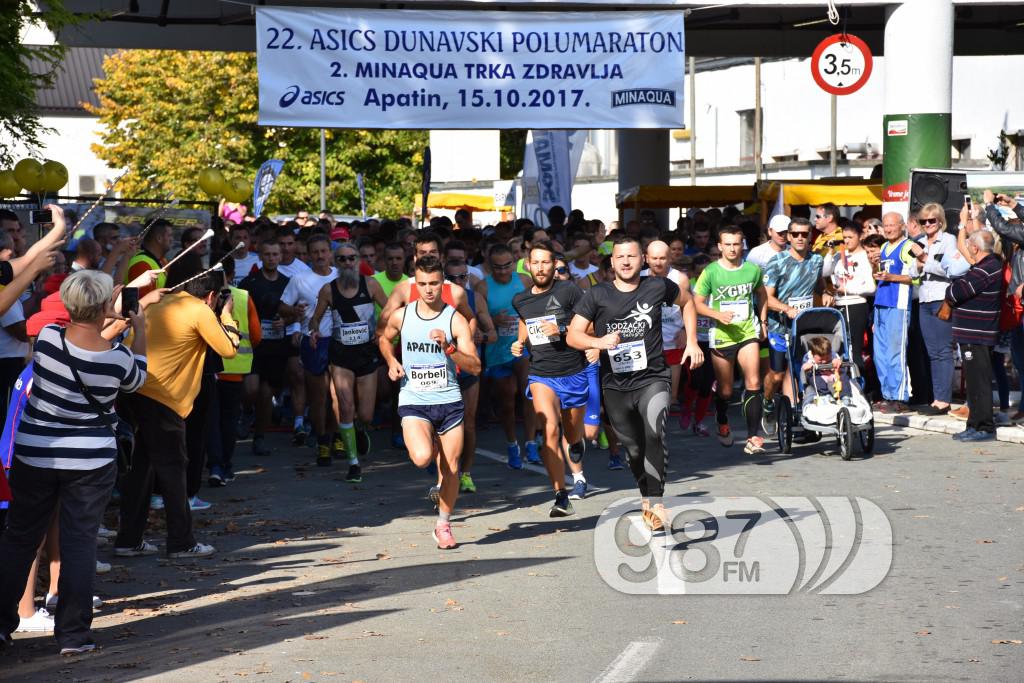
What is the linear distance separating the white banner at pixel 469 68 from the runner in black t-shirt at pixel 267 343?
7.60 feet

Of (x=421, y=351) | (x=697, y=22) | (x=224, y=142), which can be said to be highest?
(x=697, y=22)

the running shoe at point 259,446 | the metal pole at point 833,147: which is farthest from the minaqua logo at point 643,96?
the metal pole at point 833,147

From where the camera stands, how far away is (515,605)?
789 cm

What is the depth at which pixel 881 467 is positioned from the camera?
12.5 metres

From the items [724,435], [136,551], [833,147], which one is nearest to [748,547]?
[136,551]

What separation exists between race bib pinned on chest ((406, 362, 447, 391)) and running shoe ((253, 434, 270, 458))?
4519 millimetres

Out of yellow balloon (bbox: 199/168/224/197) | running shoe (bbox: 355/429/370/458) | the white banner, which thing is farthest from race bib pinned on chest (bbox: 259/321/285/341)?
yellow balloon (bbox: 199/168/224/197)

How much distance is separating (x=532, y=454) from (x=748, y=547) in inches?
167

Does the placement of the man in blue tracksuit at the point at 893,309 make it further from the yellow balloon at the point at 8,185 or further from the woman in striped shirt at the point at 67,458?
the woman in striped shirt at the point at 67,458

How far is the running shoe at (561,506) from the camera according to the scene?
10.5 metres

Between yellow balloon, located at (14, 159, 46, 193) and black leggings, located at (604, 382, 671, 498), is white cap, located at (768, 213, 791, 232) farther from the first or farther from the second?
yellow balloon, located at (14, 159, 46, 193)

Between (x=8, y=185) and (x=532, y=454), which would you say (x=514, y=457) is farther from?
(x=8, y=185)

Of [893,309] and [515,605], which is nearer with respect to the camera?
[515,605]

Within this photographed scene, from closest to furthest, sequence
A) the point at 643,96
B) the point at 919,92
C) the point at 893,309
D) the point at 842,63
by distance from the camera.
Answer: the point at 893,309
the point at 643,96
the point at 919,92
the point at 842,63
